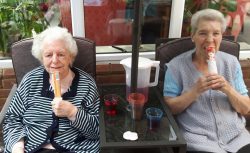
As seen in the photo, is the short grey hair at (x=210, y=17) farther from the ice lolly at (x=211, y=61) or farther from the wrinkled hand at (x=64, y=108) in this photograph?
the wrinkled hand at (x=64, y=108)

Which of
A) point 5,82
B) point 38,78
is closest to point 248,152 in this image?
point 38,78

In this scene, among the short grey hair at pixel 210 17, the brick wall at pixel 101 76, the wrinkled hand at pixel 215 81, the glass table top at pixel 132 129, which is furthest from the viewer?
the brick wall at pixel 101 76

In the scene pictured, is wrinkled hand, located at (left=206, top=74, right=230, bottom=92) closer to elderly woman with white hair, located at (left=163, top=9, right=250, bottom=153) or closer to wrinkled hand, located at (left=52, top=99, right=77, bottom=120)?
elderly woman with white hair, located at (left=163, top=9, right=250, bottom=153)

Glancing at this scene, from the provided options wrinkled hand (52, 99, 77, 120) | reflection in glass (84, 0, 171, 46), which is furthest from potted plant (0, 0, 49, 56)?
wrinkled hand (52, 99, 77, 120)

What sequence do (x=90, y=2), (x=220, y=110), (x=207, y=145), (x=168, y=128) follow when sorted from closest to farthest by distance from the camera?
(x=168, y=128) → (x=207, y=145) → (x=220, y=110) → (x=90, y=2)

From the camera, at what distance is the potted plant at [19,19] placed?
224 cm

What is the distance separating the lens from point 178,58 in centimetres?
193

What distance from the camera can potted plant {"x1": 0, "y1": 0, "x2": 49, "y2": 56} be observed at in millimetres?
2238

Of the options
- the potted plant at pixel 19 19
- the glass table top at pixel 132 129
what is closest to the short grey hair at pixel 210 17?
the glass table top at pixel 132 129

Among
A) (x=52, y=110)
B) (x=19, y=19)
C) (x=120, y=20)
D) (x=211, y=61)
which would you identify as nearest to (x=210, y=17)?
(x=211, y=61)

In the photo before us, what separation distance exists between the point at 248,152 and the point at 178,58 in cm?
68

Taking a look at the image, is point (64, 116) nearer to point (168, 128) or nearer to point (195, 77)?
point (168, 128)

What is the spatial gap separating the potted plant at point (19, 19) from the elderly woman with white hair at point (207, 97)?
1074 mm

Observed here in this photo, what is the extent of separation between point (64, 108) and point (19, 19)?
100 cm
